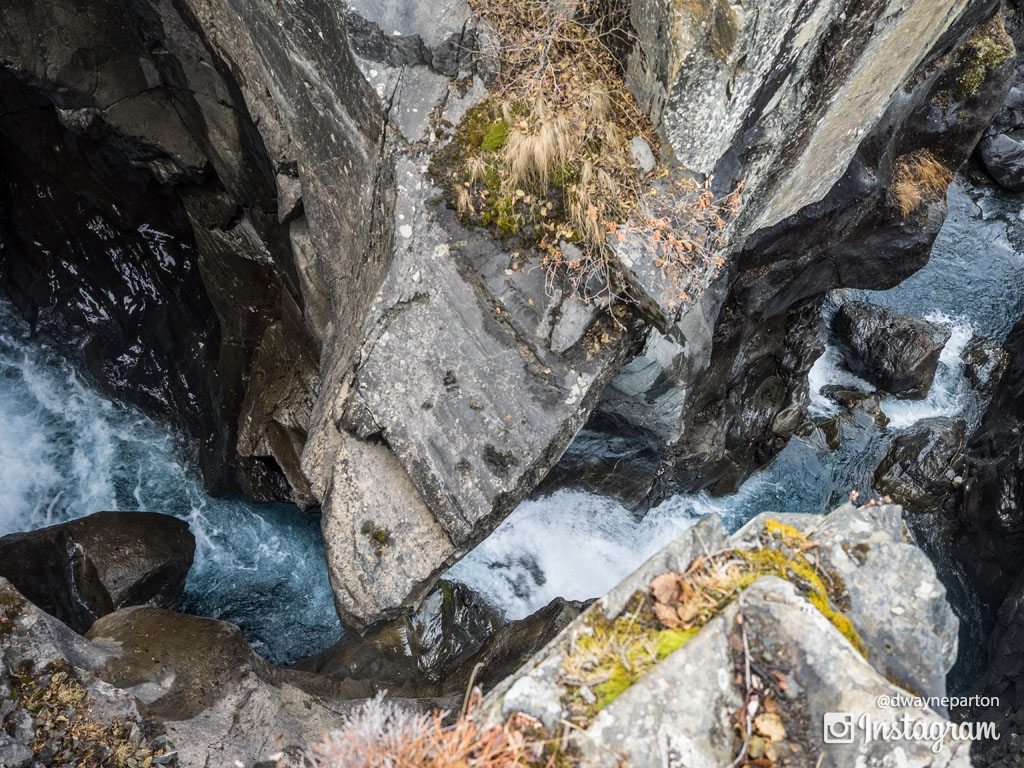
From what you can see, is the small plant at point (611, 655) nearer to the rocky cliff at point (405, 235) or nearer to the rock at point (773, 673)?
the rock at point (773, 673)

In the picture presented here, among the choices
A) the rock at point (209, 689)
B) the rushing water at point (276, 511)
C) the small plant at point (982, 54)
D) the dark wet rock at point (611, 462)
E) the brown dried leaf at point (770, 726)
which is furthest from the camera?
the rushing water at point (276, 511)

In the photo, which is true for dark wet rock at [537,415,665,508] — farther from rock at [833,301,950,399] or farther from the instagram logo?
the instagram logo

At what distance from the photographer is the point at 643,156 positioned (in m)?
6.41

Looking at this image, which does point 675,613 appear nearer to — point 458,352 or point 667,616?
point 667,616

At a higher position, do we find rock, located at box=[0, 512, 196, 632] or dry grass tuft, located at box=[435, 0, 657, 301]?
dry grass tuft, located at box=[435, 0, 657, 301]

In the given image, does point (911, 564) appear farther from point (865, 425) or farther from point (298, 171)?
point (865, 425)

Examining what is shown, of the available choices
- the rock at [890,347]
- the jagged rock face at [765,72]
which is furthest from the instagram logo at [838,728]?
the rock at [890,347]

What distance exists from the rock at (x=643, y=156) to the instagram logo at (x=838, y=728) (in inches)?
190

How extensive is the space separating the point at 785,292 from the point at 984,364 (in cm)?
823

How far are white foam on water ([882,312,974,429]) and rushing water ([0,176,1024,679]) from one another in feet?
2.00

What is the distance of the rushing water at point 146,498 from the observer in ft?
37.6

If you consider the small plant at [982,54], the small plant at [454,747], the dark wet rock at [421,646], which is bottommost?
the dark wet rock at [421,646]

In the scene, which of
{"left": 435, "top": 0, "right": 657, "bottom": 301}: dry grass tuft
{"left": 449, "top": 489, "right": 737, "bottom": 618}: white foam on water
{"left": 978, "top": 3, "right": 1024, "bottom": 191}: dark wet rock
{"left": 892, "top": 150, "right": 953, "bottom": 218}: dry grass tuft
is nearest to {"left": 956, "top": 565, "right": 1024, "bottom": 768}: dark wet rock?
{"left": 449, "top": 489, "right": 737, "bottom": 618}: white foam on water

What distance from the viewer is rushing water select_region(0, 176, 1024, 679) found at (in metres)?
11.7
